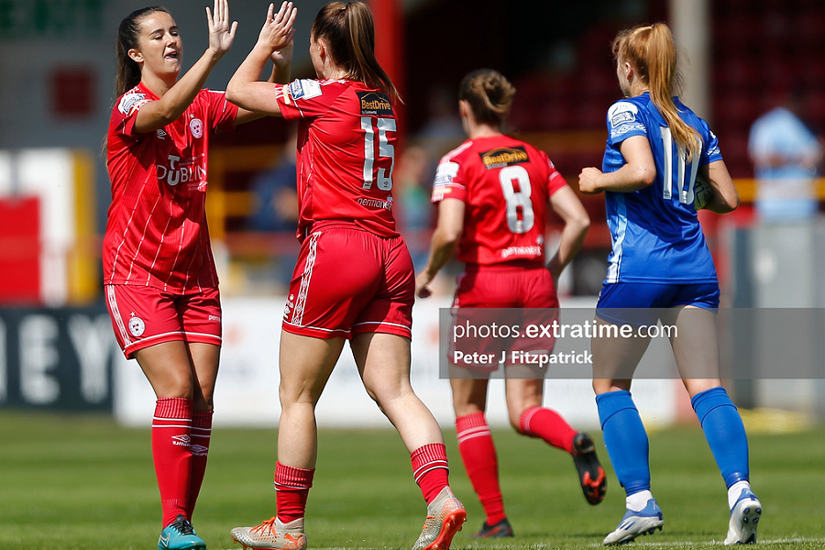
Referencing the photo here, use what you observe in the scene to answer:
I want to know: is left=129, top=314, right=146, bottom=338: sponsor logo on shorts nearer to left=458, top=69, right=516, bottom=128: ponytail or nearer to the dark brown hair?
the dark brown hair

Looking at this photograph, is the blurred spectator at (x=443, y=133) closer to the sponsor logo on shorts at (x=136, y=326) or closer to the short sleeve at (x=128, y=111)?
the short sleeve at (x=128, y=111)

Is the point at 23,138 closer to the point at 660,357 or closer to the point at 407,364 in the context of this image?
the point at 660,357

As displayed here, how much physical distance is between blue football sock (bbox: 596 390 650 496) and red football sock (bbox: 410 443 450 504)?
33.2 inches

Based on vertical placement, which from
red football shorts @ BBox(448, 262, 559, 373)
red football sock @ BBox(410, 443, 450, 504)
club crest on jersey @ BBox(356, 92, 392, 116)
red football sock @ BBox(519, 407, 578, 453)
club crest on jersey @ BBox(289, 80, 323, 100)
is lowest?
red football sock @ BBox(519, 407, 578, 453)

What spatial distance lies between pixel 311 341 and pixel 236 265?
971cm

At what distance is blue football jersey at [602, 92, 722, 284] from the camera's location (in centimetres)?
487

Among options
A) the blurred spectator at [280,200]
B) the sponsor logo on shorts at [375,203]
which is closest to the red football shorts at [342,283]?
the sponsor logo on shorts at [375,203]

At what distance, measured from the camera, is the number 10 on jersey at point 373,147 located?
464cm

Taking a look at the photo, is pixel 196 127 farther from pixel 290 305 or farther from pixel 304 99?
pixel 290 305

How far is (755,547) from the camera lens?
15.0ft

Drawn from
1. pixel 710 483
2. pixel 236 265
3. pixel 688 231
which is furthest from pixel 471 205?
pixel 236 265

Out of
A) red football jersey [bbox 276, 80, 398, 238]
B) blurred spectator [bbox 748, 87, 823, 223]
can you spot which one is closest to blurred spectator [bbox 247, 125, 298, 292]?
blurred spectator [bbox 748, 87, 823, 223]

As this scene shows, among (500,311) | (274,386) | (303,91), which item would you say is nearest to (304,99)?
(303,91)

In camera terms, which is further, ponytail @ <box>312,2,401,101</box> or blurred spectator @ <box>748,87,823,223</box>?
blurred spectator @ <box>748,87,823,223</box>
